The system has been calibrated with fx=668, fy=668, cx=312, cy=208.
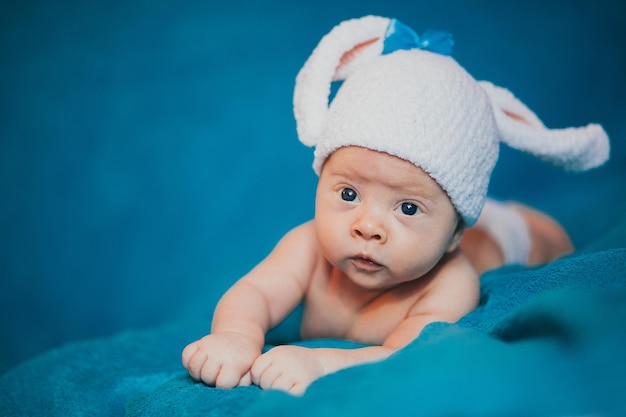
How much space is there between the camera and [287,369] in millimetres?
900

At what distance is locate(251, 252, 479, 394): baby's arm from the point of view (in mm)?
897

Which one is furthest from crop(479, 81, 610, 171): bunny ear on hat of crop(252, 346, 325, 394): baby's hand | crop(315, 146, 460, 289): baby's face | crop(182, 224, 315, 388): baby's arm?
crop(252, 346, 325, 394): baby's hand

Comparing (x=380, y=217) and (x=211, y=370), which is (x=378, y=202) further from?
(x=211, y=370)

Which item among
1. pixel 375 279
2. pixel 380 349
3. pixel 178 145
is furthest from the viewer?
pixel 178 145

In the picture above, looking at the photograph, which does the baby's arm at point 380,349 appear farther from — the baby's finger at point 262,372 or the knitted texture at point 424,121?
the knitted texture at point 424,121

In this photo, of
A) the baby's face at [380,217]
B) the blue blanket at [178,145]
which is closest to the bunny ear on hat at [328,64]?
the baby's face at [380,217]

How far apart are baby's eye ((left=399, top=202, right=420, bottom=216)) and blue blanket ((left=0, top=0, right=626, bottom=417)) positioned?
0.40 m

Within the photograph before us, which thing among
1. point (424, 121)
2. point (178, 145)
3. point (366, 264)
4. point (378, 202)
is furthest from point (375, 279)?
point (178, 145)

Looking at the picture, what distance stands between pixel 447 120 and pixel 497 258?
Result: 0.62m

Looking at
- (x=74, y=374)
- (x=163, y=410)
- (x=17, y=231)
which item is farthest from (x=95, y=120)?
(x=163, y=410)

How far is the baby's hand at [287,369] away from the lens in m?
0.88

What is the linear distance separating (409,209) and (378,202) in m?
0.06

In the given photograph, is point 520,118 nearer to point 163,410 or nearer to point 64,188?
point 163,410

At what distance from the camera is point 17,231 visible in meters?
1.86
